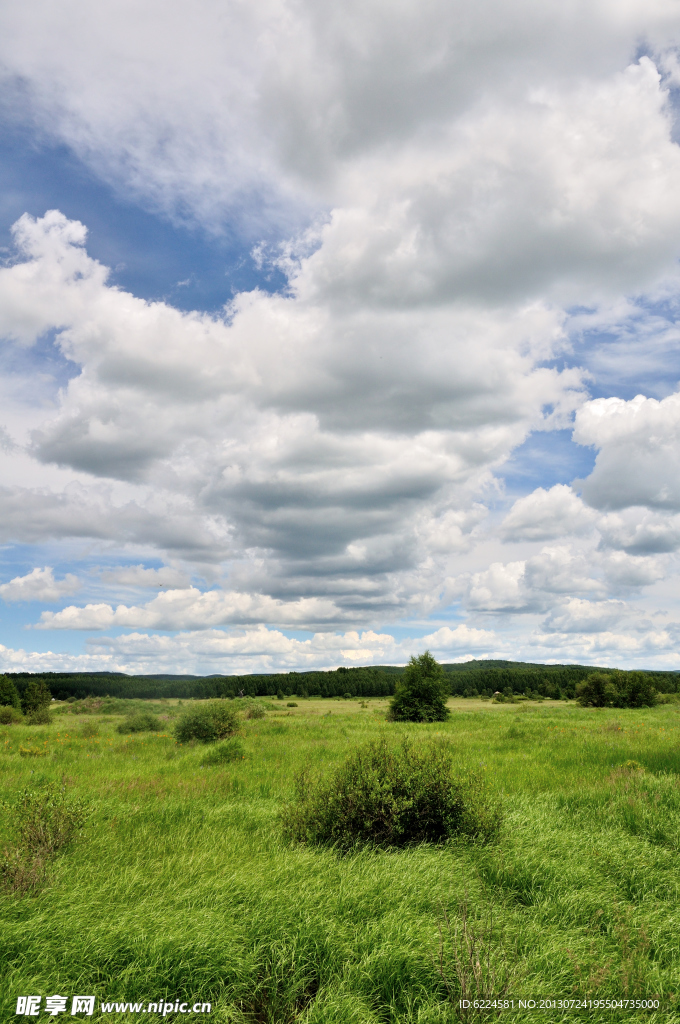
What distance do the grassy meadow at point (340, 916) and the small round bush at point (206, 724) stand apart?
45.7 ft

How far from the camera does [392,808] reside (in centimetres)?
750

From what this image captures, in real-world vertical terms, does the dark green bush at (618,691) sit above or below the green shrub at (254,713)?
below

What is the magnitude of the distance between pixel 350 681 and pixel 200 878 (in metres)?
111

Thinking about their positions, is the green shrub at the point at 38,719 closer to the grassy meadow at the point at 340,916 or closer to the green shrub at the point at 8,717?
the green shrub at the point at 8,717

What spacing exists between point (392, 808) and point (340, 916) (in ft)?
8.64

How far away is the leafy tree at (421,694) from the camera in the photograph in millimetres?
35844

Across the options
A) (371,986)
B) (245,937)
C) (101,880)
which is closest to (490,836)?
(371,986)

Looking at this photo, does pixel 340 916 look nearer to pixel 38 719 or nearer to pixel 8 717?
pixel 8 717

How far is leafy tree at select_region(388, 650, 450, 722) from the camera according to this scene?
35.8 m

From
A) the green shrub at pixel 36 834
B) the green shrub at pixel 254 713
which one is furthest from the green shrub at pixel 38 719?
the green shrub at pixel 36 834

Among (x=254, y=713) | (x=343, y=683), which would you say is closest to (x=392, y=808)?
(x=254, y=713)

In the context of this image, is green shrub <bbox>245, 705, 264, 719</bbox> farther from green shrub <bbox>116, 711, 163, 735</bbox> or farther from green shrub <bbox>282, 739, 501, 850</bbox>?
green shrub <bbox>282, 739, 501, 850</bbox>

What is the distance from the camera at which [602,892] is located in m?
6.21

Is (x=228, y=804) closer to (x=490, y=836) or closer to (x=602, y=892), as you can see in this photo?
(x=490, y=836)
